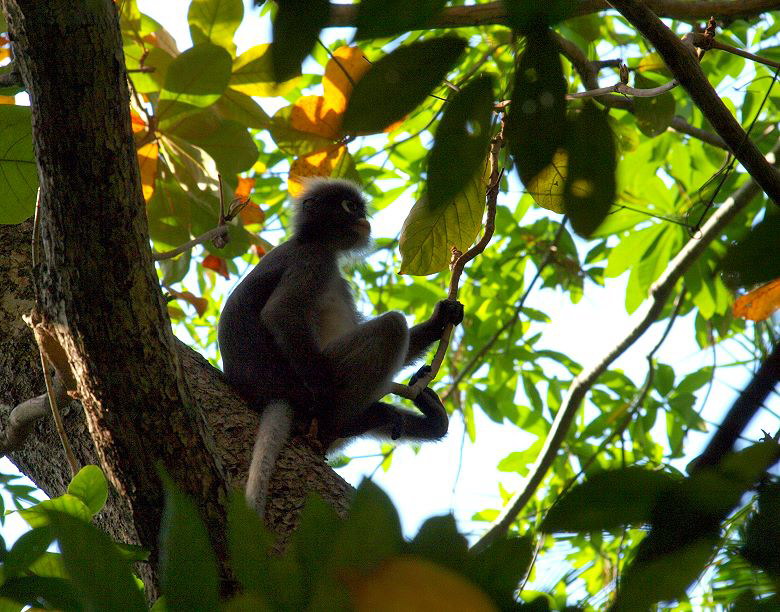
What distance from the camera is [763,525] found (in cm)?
73

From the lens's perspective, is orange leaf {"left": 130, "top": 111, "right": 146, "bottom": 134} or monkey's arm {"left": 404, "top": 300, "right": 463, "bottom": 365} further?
monkey's arm {"left": 404, "top": 300, "right": 463, "bottom": 365}

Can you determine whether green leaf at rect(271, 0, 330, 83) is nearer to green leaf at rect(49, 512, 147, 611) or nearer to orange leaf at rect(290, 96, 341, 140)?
green leaf at rect(49, 512, 147, 611)

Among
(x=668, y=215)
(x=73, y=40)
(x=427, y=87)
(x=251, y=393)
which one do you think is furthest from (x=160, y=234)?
(x=427, y=87)

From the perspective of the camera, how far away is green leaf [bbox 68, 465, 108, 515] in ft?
5.37

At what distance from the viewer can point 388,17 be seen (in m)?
0.70

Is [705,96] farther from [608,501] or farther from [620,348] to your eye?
[620,348]

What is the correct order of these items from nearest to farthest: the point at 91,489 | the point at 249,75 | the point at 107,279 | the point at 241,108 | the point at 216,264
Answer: the point at 91,489
the point at 107,279
the point at 249,75
the point at 241,108
the point at 216,264

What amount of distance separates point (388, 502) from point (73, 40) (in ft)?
4.29

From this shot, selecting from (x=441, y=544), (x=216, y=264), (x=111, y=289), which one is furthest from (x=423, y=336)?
(x=441, y=544)

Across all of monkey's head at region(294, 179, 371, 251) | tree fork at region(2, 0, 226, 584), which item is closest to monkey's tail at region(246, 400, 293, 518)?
A: tree fork at region(2, 0, 226, 584)

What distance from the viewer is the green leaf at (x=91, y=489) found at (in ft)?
5.37

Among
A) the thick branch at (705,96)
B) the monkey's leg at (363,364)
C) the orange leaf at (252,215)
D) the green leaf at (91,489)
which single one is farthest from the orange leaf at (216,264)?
the thick branch at (705,96)

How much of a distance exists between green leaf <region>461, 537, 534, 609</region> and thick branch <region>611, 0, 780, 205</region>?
3.08 feet

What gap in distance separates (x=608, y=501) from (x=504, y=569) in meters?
0.17
